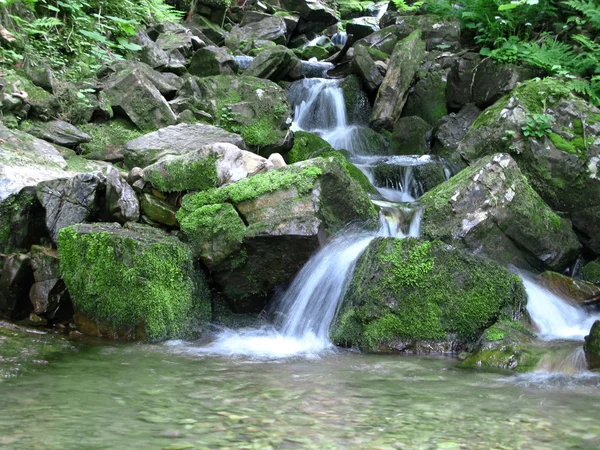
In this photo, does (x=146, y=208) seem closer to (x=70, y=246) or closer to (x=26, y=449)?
(x=70, y=246)

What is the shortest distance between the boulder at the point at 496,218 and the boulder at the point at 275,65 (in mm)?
6814

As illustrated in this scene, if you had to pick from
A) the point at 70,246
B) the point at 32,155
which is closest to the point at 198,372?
the point at 70,246

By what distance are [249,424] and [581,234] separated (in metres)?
6.39

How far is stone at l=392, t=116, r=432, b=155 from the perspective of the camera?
36.9 feet

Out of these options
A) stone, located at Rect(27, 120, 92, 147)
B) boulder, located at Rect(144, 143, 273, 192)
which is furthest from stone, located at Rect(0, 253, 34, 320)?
stone, located at Rect(27, 120, 92, 147)

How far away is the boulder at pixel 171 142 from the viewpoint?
305 inches

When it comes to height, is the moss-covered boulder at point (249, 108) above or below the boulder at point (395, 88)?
below

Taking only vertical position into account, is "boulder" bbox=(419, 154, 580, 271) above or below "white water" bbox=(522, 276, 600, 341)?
above

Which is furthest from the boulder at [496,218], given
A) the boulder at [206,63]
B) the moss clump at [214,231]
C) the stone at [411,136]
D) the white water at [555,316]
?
the boulder at [206,63]

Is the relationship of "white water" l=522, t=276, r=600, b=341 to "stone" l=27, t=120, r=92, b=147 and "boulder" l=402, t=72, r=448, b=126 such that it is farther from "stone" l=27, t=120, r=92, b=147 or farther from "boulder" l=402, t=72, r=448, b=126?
"stone" l=27, t=120, r=92, b=147

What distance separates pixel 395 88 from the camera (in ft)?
38.7

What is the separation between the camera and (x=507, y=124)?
8.21 meters

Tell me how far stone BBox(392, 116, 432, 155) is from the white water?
5.20m

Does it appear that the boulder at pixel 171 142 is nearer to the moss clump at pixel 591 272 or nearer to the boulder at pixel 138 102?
the boulder at pixel 138 102
